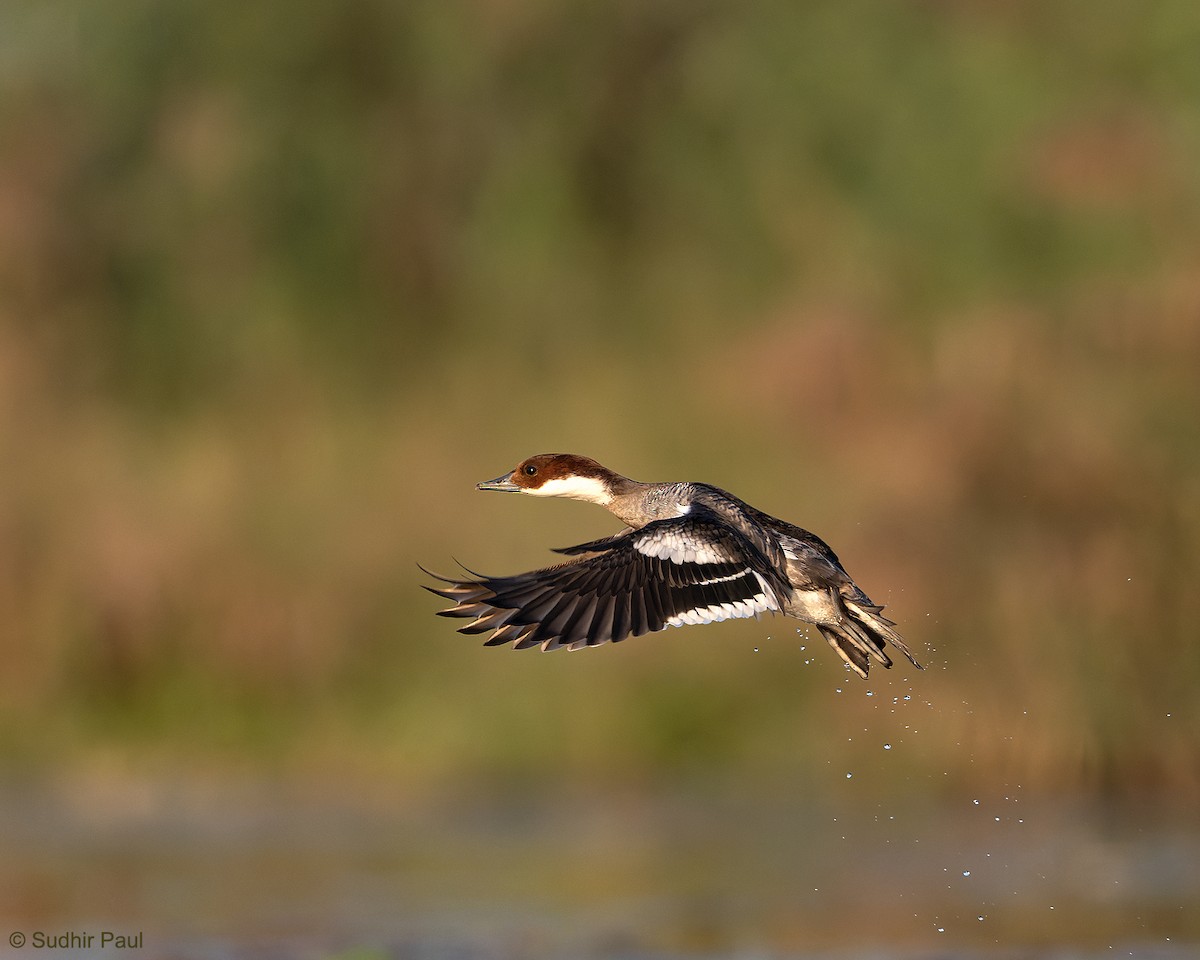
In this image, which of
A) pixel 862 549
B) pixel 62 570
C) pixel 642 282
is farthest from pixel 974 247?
pixel 62 570

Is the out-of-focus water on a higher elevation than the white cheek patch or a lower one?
lower

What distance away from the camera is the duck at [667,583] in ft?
24.2

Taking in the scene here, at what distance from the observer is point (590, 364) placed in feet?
56.2

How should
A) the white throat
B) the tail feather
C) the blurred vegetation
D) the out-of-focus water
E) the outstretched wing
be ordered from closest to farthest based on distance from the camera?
the outstretched wing, the tail feather, the white throat, the out-of-focus water, the blurred vegetation

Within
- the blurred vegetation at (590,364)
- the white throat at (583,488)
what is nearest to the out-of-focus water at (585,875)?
the blurred vegetation at (590,364)

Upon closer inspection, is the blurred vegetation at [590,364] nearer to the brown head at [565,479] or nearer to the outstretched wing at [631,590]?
the brown head at [565,479]

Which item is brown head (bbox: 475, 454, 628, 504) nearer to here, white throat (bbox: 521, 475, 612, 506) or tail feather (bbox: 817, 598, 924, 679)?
white throat (bbox: 521, 475, 612, 506)

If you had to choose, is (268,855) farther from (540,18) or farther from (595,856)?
(540,18)

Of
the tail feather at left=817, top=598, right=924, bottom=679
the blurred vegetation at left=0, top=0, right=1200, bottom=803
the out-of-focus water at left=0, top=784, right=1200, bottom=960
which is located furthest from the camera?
the blurred vegetation at left=0, top=0, right=1200, bottom=803

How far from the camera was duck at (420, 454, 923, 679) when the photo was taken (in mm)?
7391

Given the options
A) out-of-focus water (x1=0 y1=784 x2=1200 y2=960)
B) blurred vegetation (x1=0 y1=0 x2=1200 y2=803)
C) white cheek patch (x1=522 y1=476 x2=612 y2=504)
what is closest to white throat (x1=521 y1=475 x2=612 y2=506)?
white cheek patch (x1=522 y1=476 x2=612 y2=504)

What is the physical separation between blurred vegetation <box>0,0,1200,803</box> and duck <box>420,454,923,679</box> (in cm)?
454

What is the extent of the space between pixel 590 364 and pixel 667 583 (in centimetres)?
957

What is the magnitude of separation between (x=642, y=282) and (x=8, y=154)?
5968 mm
